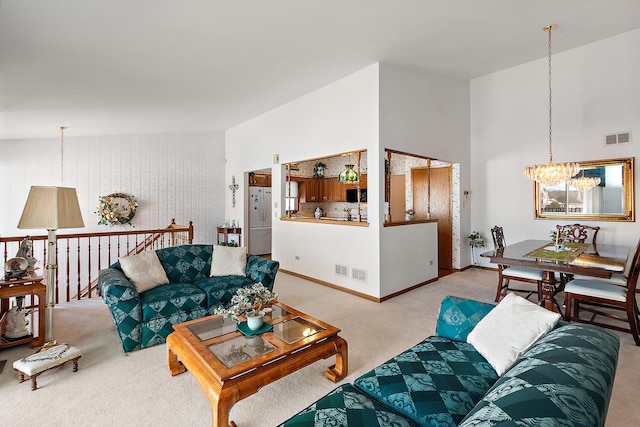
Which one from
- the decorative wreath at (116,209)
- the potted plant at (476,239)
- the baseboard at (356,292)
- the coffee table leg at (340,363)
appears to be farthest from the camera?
the decorative wreath at (116,209)

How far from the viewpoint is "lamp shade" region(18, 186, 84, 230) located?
2.58 meters

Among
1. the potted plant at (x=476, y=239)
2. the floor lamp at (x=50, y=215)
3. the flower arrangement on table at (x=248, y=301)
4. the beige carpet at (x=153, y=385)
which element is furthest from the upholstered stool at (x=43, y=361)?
the potted plant at (x=476, y=239)

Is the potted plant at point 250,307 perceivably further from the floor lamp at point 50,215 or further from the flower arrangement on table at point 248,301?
the floor lamp at point 50,215

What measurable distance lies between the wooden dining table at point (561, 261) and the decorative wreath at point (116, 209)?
7.01 m

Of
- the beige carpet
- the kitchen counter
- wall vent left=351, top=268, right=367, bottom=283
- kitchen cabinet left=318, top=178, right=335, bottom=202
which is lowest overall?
the beige carpet

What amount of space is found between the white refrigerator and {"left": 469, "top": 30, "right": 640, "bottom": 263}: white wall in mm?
4851

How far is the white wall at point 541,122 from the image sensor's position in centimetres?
461

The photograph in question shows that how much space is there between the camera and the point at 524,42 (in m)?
4.41

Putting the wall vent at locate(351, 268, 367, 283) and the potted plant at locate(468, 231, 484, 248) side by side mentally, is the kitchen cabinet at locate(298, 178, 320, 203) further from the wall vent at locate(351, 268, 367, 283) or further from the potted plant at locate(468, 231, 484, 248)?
the wall vent at locate(351, 268, 367, 283)

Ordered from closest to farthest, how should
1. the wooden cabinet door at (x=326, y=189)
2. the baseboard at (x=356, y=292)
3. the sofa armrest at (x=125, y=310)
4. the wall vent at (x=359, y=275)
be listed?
1. the sofa armrest at (x=125, y=310)
2. the baseboard at (x=356, y=292)
3. the wall vent at (x=359, y=275)
4. the wooden cabinet door at (x=326, y=189)

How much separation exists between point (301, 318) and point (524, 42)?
4943 mm

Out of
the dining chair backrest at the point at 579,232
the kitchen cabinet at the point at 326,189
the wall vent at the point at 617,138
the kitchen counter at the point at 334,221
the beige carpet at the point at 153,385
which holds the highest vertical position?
the wall vent at the point at 617,138

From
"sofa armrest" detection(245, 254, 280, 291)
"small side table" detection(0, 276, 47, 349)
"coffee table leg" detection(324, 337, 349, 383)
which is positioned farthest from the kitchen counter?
"small side table" detection(0, 276, 47, 349)

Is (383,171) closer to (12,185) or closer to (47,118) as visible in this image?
(47,118)
